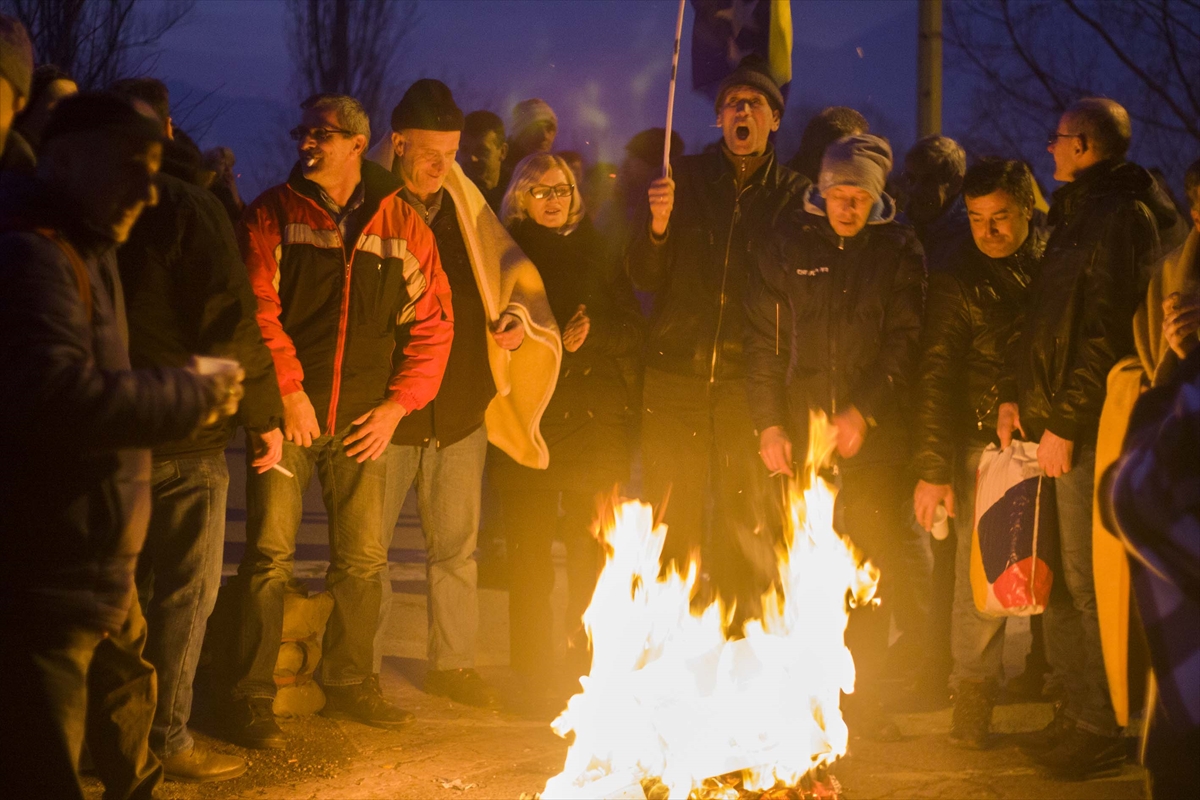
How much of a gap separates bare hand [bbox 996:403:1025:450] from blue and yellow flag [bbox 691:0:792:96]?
2621 mm

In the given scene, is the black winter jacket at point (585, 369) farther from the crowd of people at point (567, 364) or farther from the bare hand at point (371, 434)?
the bare hand at point (371, 434)

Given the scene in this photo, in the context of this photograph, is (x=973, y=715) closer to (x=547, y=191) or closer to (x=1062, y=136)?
(x=1062, y=136)

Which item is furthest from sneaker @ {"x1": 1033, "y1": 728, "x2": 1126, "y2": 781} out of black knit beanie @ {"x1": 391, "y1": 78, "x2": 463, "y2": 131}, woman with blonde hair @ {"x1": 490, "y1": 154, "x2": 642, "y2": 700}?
black knit beanie @ {"x1": 391, "y1": 78, "x2": 463, "y2": 131}

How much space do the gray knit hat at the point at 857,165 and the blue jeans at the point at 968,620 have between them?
1.33 metres

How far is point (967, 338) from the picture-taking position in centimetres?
561

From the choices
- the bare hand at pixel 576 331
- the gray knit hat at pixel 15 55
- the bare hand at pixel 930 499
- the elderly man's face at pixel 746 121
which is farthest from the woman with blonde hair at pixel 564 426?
the gray knit hat at pixel 15 55

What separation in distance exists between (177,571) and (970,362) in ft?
11.8

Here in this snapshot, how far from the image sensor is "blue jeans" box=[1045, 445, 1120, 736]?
197 inches

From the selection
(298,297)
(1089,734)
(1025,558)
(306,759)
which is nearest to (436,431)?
(298,297)

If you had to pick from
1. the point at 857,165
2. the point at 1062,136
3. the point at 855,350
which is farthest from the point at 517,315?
the point at 1062,136

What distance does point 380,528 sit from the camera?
5.55m

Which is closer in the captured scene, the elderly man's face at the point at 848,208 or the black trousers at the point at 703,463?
the elderly man's face at the point at 848,208

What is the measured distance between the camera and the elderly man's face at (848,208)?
5531 mm

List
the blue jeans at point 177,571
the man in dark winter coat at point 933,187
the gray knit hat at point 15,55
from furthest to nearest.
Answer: the man in dark winter coat at point 933,187, the blue jeans at point 177,571, the gray knit hat at point 15,55
